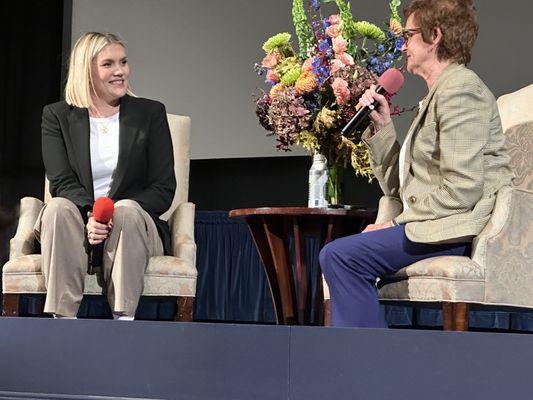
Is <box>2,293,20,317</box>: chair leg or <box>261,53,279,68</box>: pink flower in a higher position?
<box>261,53,279,68</box>: pink flower

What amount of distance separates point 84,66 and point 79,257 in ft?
2.34

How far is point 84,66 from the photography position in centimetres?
344

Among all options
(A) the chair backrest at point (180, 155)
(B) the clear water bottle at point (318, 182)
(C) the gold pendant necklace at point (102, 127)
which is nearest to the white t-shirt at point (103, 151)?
(C) the gold pendant necklace at point (102, 127)

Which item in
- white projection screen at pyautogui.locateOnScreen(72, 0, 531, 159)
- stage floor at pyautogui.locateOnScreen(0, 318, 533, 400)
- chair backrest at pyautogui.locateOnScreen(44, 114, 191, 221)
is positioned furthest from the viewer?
white projection screen at pyautogui.locateOnScreen(72, 0, 531, 159)

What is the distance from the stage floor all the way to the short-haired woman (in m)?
0.80

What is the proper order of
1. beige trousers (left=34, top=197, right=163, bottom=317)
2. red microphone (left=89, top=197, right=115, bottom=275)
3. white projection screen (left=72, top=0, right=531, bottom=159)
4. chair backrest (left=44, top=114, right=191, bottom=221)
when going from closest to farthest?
red microphone (left=89, top=197, right=115, bottom=275), beige trousers (left=34, top=197, right=163, bottom=317), chair backrest (left=44, top=114, right=191, bottom=221), white projection screen (left=72, top=0, right=531, bottom=159)

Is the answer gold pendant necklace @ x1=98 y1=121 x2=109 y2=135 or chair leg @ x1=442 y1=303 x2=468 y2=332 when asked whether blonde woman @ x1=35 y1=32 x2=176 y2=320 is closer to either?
gold pendant necklace @ x1=98 y1=121 x2=109 y2=135

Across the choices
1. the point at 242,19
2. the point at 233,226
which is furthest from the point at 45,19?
the point at 233,226

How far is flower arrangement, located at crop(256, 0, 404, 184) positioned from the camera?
3.32 m

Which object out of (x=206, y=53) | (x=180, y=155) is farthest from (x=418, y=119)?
(x=206, y=53)

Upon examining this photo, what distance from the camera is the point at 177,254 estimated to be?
11.5 ft

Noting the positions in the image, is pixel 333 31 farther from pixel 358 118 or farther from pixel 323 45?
pixel 358 118

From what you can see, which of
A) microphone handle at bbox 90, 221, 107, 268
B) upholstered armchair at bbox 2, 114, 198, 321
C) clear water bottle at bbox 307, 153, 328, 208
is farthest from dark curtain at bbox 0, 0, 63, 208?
clear water bottle at bbox 307, 153, 328, 208

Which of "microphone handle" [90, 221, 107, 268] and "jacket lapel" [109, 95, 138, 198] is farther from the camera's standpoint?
"jacket lapel" [109, 95, 138, 198]
